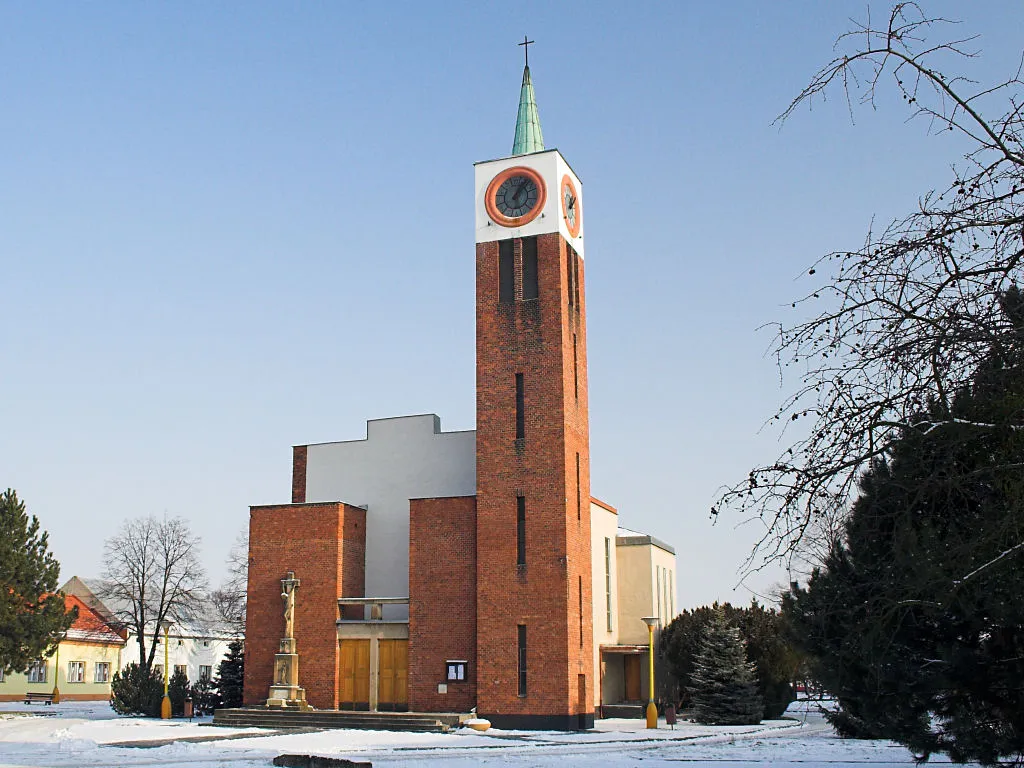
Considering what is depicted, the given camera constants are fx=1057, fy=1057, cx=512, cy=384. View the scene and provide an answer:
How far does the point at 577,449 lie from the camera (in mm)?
32906

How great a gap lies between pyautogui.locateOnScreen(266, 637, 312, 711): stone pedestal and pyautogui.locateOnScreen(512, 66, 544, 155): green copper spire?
17.9m

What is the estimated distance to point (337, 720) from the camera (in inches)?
1211

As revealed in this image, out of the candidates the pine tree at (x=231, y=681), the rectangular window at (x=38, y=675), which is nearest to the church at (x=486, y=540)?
the pine tree at (x=231, y=681)

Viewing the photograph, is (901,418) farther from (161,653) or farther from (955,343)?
(161,653)

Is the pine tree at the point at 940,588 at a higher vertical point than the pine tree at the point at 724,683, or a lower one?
higher

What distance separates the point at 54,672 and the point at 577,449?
37.9 metres

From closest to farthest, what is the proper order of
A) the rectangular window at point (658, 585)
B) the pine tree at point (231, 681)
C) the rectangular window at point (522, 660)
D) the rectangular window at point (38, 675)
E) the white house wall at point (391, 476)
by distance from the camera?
the rectangular window at point (522, 660) → the white house wall at point (391, 476) → the pine tree at point (231, 681) → the rectangular window at point (658, 585) → the rectangular window at point (38, 675)

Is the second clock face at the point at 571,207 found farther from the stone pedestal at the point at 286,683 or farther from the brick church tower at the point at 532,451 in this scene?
the stone pedestal at the point at 286,683

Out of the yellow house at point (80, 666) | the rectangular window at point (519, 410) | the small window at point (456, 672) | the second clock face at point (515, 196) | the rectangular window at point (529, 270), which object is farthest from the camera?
the yellow house at point (80, 666)

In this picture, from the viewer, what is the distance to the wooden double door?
107ft

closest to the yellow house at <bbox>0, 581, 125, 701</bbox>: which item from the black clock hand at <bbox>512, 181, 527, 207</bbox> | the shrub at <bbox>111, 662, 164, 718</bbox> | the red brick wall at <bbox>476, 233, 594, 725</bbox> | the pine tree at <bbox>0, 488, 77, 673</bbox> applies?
the pine tree at <bbox>0, 488, 77, 673</bbox>

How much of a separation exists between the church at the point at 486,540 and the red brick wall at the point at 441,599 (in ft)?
0.14

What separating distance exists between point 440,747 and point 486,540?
8.42m

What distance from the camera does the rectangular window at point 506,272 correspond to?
33.5 meters
